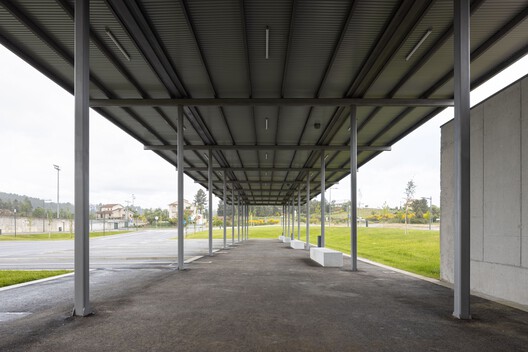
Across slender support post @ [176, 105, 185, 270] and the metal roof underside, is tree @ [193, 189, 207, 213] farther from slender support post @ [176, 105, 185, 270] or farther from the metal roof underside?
slender support post @ [176, 105, 185, 270]

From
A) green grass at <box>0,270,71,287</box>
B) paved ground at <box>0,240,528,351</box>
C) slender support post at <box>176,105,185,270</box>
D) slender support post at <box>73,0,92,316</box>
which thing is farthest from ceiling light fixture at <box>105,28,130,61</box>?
green grass at <box>0,270,71,287</box>

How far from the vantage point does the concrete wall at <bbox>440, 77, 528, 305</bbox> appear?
8352mm

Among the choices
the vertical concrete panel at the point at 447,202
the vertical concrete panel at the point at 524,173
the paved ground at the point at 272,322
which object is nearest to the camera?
the paved ground at the point at 272,322

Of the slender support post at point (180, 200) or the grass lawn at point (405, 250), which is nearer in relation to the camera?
the slender support post at point (180, 200)

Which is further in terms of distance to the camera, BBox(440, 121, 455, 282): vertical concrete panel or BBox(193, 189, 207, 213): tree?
BBox(193, 189, 207, 213): tree

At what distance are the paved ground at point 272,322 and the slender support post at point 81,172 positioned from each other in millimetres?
509

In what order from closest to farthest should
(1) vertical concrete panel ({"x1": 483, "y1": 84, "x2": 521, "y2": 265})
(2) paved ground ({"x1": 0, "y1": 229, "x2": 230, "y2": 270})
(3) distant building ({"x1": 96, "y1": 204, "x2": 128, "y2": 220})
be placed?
(1) vertical concrete panel ({"x1": 483, "y1": 84, "x2": 521, "y2": 265})
(2) paved ground ({"x1": 0, "y1": 229, "x2": 230, "y2": 270})
(3) distant building ({"x1": 96, "y1": 204, "x2": 128, "y2": 220})

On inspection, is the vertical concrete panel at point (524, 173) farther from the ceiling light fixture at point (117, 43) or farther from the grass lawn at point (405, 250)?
the ceiling light fixture at point (117, 43)

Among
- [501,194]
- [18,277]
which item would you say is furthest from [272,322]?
[18,277]

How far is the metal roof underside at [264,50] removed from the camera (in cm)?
835

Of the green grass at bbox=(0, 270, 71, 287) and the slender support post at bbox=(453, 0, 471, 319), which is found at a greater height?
the slender support post at bbox=(453, 0, 471, 319)

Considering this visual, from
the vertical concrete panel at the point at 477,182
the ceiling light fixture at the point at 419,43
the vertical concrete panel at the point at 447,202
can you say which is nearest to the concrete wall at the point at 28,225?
the vertical concrete panel at the point at 447,202

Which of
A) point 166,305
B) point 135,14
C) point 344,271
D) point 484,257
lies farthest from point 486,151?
point 135,14

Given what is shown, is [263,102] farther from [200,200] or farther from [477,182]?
[200,200]
